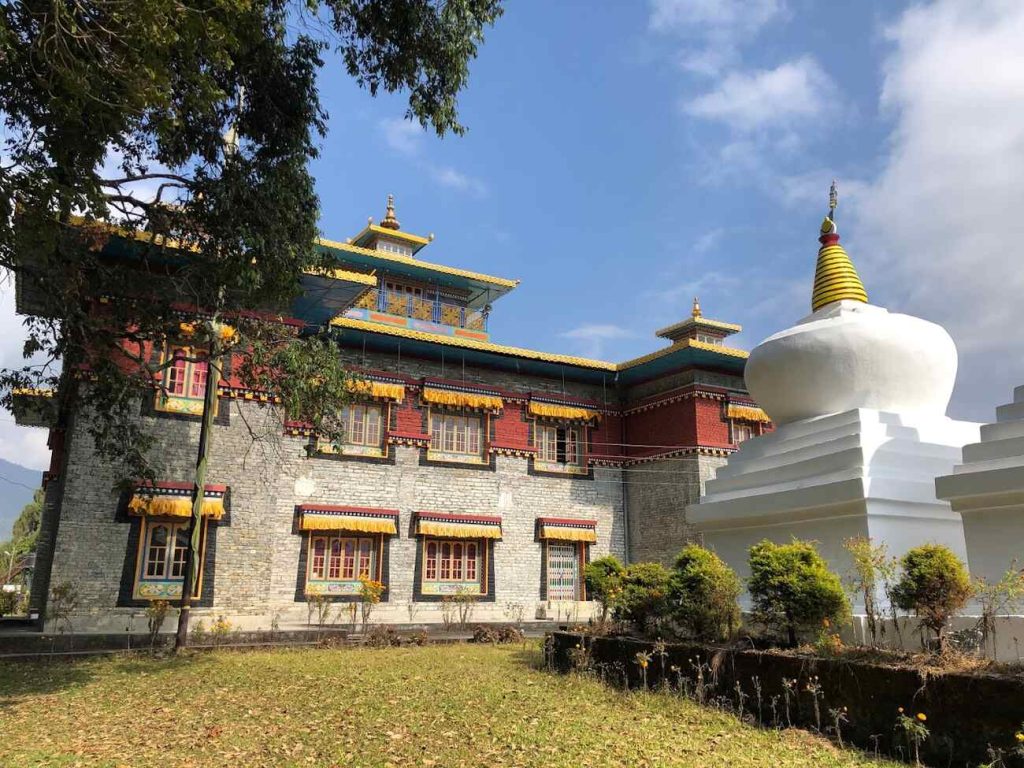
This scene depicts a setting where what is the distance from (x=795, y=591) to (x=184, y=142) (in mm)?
9908

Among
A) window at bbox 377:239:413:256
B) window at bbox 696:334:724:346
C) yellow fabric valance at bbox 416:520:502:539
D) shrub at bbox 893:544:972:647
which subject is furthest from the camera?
window at bbox 696:334:724:346

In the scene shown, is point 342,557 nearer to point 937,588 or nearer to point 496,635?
point 496,635

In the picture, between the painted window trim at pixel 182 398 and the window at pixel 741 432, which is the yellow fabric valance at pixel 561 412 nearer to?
the window at pixel 741 432

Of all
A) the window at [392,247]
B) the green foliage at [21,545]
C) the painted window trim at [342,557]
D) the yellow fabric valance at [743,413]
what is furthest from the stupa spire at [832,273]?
the green foliage at [21,545]

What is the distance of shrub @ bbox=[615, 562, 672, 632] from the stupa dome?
3597 millimetres

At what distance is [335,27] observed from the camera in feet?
34.1

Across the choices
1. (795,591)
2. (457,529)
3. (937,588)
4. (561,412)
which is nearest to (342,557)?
(457,529)

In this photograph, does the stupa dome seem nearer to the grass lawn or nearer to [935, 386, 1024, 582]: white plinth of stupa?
[935, 386, 1024, 582]: white plinth of stupa

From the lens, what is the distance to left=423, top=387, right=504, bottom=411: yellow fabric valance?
2127 centimetres

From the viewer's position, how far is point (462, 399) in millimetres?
21672

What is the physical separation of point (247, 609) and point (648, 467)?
486 inches

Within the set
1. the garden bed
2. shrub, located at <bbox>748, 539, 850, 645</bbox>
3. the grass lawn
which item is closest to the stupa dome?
shrub, located at <bbox>748, 539, 850, 645</bbox>

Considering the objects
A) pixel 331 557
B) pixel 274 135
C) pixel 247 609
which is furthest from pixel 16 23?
pixel 331 557

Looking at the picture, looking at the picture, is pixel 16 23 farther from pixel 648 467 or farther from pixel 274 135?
pixel 648 467
